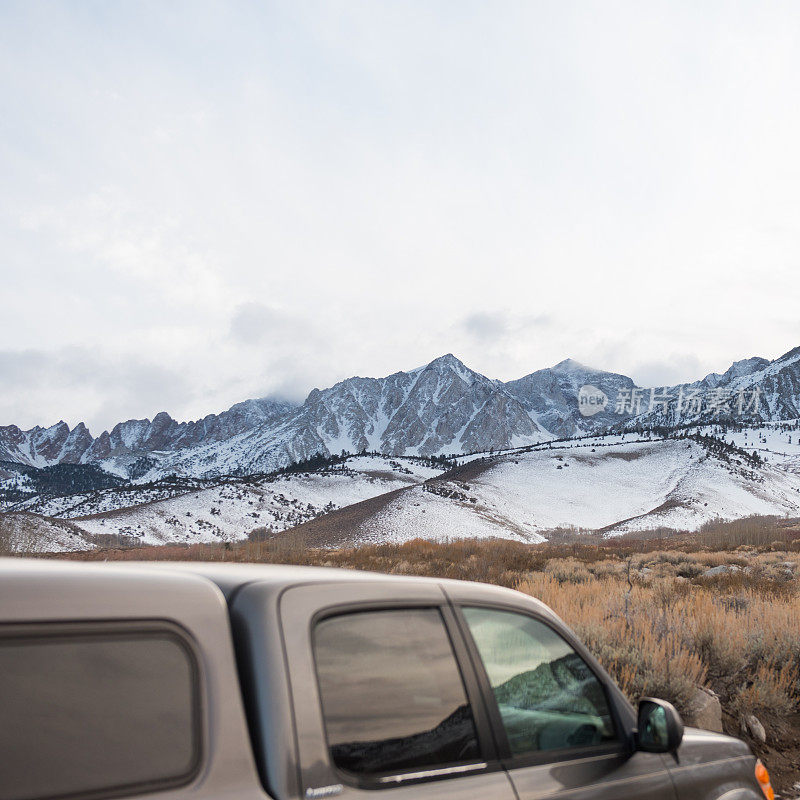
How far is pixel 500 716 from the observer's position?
2.38 metres

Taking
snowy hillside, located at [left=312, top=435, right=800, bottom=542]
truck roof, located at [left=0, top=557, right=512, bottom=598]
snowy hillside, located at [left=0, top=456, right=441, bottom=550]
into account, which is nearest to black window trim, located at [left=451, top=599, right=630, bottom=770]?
truck roof, located at [left=0, top=557, right=512, bottom=598]

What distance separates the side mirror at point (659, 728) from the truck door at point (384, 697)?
0.73 m

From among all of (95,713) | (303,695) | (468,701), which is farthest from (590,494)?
(95,713)

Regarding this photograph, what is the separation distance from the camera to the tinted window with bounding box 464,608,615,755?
96.0 inches

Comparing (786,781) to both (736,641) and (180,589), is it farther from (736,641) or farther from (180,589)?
(180,589)

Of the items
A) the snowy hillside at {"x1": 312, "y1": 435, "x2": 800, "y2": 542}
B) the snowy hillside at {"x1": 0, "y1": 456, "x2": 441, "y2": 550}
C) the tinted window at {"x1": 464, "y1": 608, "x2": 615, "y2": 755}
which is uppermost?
the snowy hillside at {"x1": 0, "y1": 456, "x2": 441, "y2": 550}

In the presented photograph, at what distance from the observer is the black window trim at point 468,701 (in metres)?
→ 1.96

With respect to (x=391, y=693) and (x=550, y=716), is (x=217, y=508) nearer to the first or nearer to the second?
(x=550, y=716)

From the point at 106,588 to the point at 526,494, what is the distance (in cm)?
8680

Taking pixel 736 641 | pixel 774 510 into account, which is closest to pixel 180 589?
pixel 736 641

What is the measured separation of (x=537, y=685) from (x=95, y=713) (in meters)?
1.64

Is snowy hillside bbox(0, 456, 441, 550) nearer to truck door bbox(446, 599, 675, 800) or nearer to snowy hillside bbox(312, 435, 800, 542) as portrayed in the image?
snowy hillside bbox(312, 435, 800, 542)

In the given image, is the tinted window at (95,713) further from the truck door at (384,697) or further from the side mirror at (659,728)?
the side mirror at (659,728)

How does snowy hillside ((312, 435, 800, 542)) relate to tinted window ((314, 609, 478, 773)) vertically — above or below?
below
